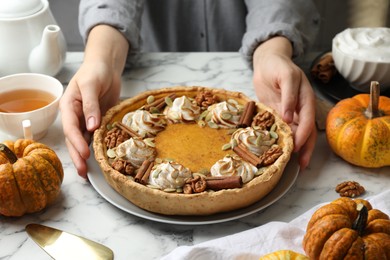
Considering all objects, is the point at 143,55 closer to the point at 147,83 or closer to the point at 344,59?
the point at 147,83

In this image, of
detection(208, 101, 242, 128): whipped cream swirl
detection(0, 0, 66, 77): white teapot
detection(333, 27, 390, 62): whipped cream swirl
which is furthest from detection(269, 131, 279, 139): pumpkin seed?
detection(0, 0, 66, 77): white teapot

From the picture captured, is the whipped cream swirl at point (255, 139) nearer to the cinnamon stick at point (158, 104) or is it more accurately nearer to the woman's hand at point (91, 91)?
the cinnamon stick at point (158, 104)

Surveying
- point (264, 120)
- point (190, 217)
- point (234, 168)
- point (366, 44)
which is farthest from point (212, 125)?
point (366, 44)

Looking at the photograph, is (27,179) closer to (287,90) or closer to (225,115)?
(225,115)

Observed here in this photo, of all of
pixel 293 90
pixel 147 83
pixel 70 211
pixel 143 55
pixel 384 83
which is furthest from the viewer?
pixel 143 55

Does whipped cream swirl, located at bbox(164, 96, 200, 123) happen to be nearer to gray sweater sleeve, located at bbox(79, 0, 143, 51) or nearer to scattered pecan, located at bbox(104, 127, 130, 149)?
scattered pecan, located at bbox(104, 127, 130, 149)

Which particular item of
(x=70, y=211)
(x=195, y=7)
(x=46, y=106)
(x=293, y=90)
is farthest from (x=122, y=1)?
(x=70, y=211)
